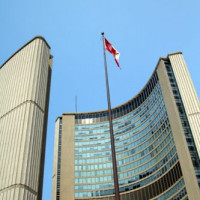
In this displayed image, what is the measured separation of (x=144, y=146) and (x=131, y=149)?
22.3 ft

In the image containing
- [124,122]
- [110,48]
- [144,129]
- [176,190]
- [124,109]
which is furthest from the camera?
[124,109]

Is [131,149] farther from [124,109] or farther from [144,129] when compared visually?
[124,109]

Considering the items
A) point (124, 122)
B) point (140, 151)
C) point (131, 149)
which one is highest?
point (124, 122)

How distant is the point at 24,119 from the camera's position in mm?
46469

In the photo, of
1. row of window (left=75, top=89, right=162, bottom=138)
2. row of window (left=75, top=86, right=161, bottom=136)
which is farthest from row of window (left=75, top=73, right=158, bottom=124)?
row of window (left=75, top=89, right=162, bottom=138)

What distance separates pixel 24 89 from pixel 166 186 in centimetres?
5140

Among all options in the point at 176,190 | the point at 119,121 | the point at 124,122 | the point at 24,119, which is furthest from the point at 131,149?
the point at 24,119

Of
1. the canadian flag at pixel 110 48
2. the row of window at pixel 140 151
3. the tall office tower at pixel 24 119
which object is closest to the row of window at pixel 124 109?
the row of window at pixel 140 151

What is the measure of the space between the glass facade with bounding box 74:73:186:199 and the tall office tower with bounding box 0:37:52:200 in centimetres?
4262

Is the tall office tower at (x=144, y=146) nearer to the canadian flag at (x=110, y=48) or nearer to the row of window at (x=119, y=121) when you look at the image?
the row of window at (x=119, y=121)

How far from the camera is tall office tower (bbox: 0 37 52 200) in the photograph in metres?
40.6

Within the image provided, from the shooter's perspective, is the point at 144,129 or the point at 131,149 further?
the point at 131,149

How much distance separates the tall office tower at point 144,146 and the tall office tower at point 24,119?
125ft

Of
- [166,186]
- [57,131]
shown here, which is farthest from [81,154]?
[166,186]
